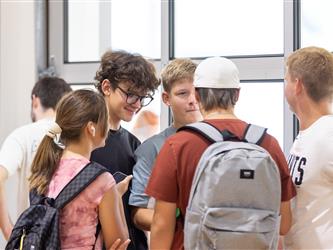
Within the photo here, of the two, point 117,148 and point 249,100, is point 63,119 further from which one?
point 249,100

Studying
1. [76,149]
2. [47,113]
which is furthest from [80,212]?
[47,113]

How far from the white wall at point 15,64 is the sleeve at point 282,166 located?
185 centimetres

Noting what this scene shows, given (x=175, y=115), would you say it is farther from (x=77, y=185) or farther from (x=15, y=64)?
(x=15, y=64)

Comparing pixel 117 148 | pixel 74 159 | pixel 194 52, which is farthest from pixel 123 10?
→ pixel 74 159

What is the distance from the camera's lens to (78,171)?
5.54 feet

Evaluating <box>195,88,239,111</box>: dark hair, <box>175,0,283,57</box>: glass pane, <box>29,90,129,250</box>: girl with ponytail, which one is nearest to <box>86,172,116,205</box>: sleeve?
<box>29,90,129,250</box>: girl with ponytail

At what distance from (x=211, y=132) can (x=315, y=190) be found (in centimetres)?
44

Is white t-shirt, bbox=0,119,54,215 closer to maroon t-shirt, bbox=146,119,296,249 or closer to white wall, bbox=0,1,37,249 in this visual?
white wall, bbox=0,1,37,249

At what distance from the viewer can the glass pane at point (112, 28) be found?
2912mm

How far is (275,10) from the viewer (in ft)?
8.50

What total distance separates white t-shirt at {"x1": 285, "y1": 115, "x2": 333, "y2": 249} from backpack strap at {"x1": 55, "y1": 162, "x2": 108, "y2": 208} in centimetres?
64

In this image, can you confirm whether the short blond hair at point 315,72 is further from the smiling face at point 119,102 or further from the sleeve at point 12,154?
the sleeve at point 12,154

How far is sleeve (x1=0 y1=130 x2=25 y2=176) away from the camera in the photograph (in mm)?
2510

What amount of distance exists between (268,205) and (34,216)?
71 cm
